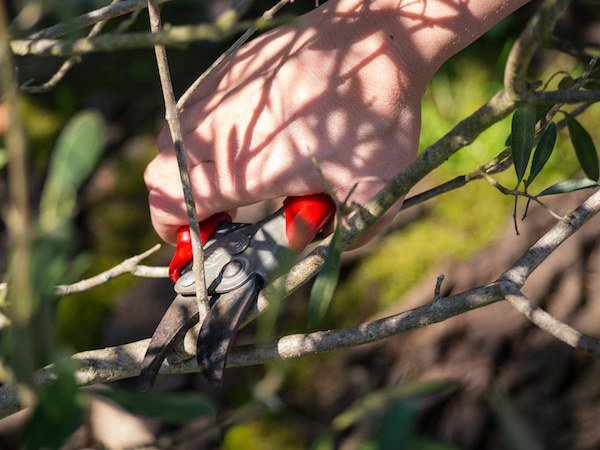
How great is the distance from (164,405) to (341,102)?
1.22 ft

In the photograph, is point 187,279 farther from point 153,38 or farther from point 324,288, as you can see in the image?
point 153,38

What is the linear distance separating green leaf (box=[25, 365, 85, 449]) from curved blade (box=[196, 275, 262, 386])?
0.81 ft

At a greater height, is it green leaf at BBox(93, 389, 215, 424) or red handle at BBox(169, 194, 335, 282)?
green leaf at BBox(93, 389, 215, 424)

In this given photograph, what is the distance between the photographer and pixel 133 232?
6.31 ft

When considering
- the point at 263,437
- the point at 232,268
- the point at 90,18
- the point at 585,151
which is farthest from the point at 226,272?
the point at 263,437

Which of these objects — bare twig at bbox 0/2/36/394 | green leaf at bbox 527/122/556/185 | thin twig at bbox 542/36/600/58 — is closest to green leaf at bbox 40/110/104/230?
bare twig at bbox 0/2/36/394

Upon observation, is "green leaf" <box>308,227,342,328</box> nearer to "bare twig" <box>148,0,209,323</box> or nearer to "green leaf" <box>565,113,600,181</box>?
"bare twig" <box>148,0,209,323</box>

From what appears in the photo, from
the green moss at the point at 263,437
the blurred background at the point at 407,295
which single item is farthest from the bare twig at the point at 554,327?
the green moss at the point at 263,437

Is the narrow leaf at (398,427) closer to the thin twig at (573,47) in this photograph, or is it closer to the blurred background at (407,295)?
the thin twig at (573,47)

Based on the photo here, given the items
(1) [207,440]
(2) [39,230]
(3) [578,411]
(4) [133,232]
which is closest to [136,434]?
(1) [207,440]

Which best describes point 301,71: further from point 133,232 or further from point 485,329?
point 133,232

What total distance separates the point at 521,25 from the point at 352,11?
5.11 ft

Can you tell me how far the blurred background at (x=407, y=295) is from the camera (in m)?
1.48

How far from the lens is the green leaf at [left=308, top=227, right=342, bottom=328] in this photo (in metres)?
0.50
